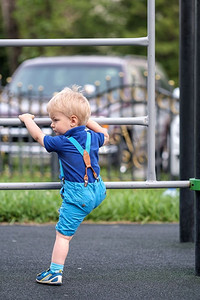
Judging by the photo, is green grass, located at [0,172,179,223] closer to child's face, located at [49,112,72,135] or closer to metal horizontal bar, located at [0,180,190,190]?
metal horizontal bar, located at [0,180,190,190]

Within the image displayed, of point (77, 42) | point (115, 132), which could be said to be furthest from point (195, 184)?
point (115, 132)

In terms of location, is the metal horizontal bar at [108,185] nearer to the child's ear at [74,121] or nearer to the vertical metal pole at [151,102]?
the vertical metal pole at [151,102]

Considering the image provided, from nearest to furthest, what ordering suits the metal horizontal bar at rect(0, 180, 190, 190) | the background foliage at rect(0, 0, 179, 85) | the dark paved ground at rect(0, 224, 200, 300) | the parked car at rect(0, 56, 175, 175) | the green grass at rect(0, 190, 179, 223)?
the dark paved ground at rect(0, 224, 200, 300) → the metal horizontal bar at rect(0, 180, 190, 190) → the green grass at rect(0, 190, 179, 223) → the parked car at rect(0, 56, 175, 175) → the background foliage at rect(0, 0, 179, 85)

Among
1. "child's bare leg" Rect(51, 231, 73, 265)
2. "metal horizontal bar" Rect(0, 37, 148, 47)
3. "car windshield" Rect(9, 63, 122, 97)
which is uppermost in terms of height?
"car windshield" Rect(9, 63, 122, 97)

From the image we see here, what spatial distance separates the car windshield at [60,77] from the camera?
9133 mm

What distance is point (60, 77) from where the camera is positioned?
9297 millimetres

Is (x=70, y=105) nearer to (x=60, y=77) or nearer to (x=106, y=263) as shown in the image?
(x=106, y=263)

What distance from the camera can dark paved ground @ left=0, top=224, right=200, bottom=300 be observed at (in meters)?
2.95

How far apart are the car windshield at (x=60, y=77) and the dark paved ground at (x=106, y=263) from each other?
4.43 m

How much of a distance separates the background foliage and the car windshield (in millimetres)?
7214

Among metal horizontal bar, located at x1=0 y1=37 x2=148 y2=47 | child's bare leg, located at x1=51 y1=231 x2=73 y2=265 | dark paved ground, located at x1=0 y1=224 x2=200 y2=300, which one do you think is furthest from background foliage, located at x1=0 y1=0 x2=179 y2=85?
child's bare leg, located at x1=51 y1=231 x2=73 y2=265

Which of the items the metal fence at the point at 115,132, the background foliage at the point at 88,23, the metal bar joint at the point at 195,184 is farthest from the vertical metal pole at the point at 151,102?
the background foliage at the point at 88,23

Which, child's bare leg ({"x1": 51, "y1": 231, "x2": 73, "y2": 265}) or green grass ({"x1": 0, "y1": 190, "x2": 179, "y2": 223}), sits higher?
child's bare leg ({"x1": 51, "y1": 231, "x2": 73, "y2": 265})

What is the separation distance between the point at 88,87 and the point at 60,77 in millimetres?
889
